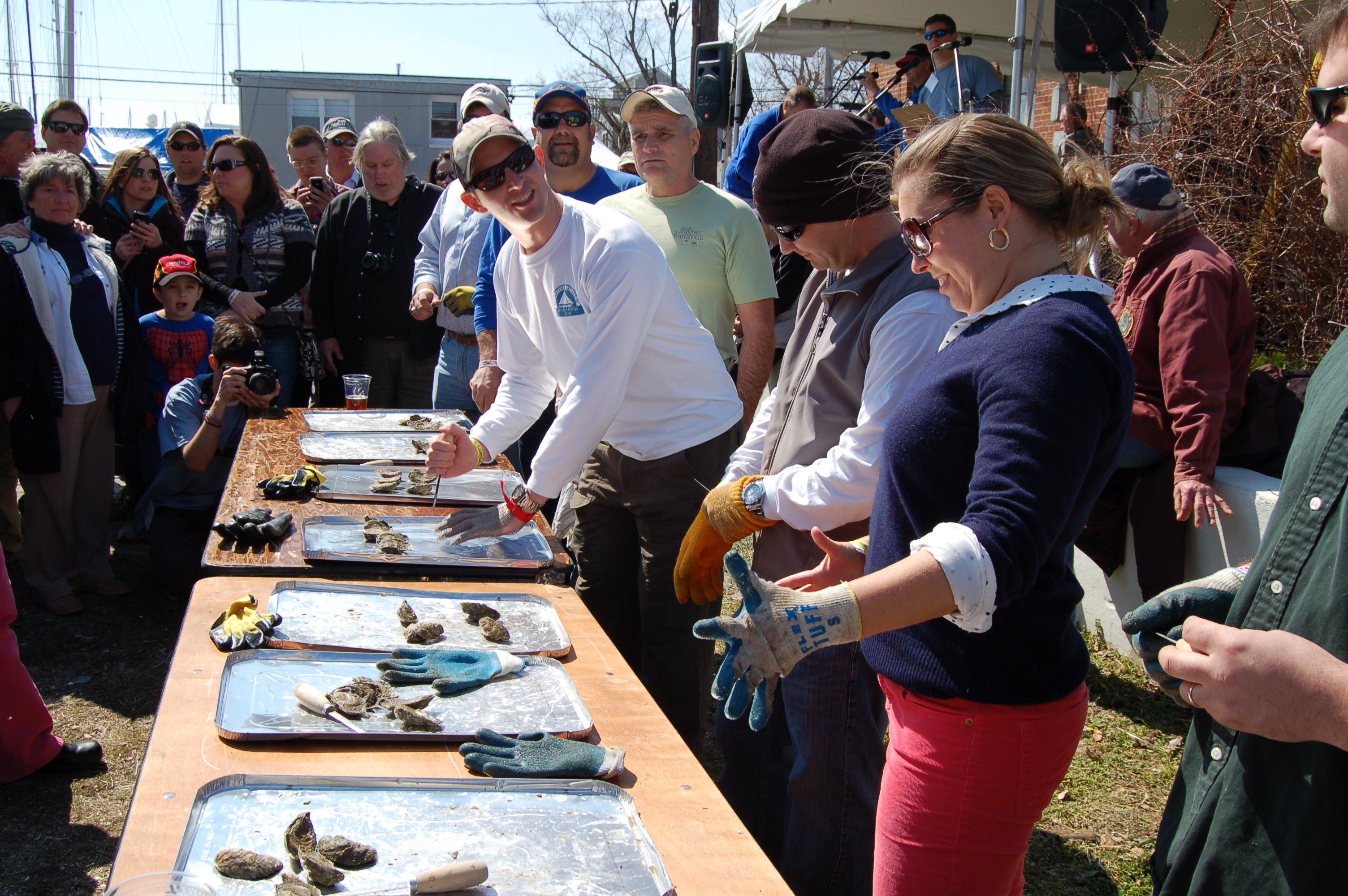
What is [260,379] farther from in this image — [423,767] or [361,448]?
[423,767]

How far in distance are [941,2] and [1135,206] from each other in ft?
20.4

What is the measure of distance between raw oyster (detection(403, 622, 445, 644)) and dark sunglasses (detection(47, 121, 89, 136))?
17.1 feet

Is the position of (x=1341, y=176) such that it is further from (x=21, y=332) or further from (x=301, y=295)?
(x=301, y=295)

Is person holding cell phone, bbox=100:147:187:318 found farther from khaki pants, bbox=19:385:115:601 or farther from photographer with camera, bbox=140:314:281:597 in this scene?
photographer with camera, bbox=140:314:281:597

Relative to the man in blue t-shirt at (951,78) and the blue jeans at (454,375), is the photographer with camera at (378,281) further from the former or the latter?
the man in blue t-shirt at (951,78)

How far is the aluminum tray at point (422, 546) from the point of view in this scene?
7.56ft

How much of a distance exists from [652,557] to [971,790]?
54.9 inches

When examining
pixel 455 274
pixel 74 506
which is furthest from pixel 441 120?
pixel 74 506

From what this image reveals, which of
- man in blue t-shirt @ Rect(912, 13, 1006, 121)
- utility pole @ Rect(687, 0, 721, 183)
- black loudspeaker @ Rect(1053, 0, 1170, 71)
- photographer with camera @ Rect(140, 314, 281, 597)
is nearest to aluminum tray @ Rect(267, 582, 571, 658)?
photographer with camera @ Rect(140, 314, 281, 597)

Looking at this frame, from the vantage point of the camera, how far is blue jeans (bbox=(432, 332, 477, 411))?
4254 mm

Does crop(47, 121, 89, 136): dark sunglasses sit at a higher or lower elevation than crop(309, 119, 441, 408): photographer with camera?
higher

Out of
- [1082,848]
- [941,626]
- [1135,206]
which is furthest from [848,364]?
[1135,206]

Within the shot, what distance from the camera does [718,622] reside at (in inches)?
47.8

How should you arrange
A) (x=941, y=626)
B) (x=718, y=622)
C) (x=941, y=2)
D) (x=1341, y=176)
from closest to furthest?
(x=1341, y=176) < (x=718, y=622) < (x=941, y=626) < (x=941, y=2)
